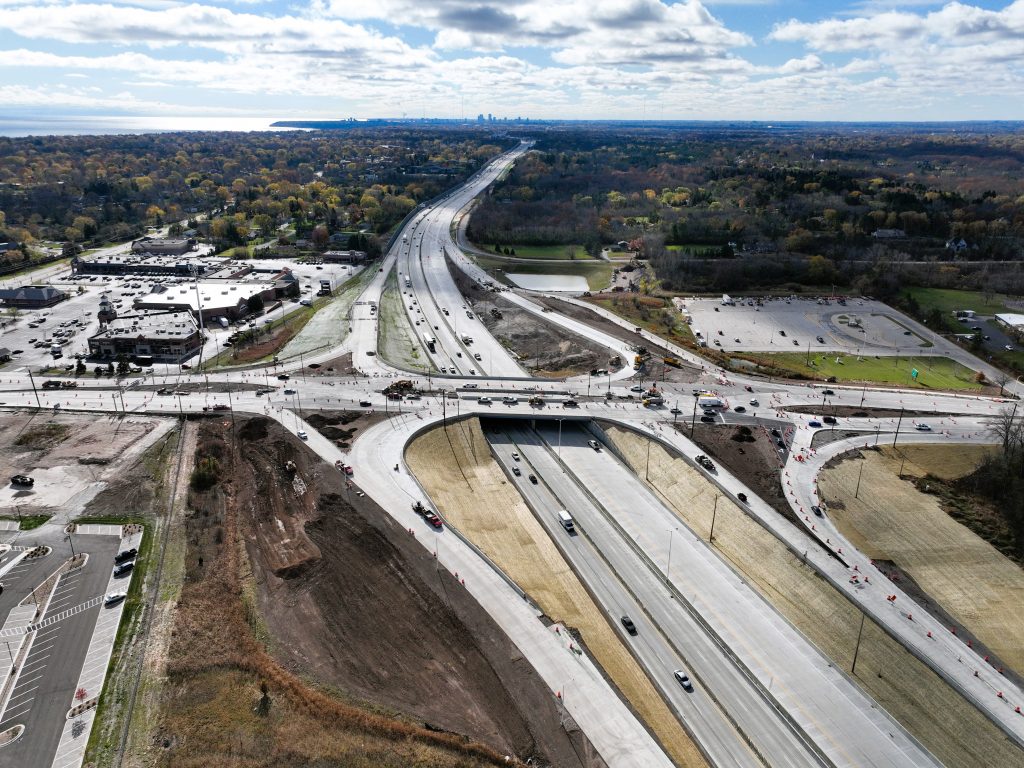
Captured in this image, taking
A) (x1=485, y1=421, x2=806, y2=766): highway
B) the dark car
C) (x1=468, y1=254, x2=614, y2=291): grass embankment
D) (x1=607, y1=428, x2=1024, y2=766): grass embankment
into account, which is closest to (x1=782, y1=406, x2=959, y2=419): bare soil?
(x1=607, y1=428, x2=1024, y2=766): grass embankment

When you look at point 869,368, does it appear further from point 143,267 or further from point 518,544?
point 143,267

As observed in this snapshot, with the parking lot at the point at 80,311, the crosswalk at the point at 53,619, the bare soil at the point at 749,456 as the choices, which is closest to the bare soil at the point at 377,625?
the crosswalk at the point at 53,619

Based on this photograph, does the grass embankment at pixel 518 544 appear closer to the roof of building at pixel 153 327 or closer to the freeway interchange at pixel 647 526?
the freeway interchange at pixel 647 526

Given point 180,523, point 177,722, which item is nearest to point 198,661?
point 177,722

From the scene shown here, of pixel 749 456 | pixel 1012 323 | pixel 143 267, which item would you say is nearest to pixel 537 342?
pixel 749 456

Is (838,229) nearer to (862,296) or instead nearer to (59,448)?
(862,296)

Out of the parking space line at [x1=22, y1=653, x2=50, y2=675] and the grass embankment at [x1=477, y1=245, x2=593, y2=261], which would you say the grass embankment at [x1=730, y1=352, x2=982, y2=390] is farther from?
the parking space line at [x1=22, y1=653, x2=50, y2=675]
